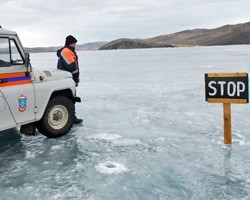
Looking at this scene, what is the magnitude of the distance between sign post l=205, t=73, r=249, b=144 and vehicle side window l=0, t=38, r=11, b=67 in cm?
344

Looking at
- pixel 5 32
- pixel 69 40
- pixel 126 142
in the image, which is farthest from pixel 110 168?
pixel 69 40

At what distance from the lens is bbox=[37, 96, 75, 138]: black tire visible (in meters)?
6.68

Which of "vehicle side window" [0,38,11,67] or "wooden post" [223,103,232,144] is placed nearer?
"vehicle side window" [0,38,11,67]

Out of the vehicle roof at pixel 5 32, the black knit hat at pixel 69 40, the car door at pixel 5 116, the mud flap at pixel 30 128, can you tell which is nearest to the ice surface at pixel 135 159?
the mud flap at pixel 30 128

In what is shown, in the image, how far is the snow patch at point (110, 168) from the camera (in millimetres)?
5059

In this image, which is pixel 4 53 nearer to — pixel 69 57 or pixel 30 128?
pixel 30 128

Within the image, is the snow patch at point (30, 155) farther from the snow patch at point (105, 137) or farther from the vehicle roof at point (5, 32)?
the vehicle roof at point (5, 32)

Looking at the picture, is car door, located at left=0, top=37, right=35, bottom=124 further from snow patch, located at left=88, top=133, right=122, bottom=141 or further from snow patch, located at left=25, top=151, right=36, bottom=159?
snow patch, located at left=88, top=133, right=122, bottom=141

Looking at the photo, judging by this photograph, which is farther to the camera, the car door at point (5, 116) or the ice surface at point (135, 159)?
the car door at point (5, 116)

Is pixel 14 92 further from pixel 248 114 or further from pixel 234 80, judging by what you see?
pixel 248 114

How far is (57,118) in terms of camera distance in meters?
7.00

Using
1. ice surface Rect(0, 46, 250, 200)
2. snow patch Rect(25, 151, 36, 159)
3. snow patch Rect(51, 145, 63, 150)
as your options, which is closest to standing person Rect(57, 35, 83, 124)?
ice surface Rect(0, 46, 250, 200)

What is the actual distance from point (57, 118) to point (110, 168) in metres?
2.24

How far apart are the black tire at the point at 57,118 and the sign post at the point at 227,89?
2905 millimetres
